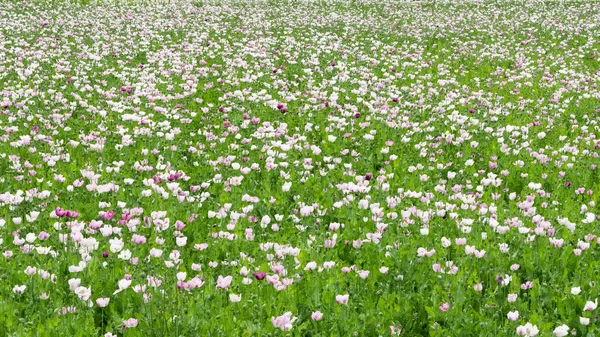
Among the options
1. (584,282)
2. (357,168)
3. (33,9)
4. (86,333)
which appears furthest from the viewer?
(33,9)

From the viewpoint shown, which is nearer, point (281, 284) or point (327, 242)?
point (281, 284)

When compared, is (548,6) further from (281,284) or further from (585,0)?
(281,284)

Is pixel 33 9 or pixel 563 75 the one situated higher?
pixel 563 75

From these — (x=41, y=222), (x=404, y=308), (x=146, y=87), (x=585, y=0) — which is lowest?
(x=585, y=0)

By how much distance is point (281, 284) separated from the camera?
4117 mm

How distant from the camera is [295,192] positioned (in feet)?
21.4

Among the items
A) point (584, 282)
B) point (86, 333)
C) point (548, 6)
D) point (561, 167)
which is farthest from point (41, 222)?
point (548, 6)

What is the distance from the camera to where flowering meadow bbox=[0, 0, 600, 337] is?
4129 millimetres

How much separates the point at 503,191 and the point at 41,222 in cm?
471

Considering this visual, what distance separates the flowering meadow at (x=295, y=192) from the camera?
4.13 metres

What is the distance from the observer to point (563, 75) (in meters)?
12.8

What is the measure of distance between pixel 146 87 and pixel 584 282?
7.48m

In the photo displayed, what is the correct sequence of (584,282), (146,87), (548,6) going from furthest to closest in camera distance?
1. (548,6)
2. (146,87)
3. (584,282)

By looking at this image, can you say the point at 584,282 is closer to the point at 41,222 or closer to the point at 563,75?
the point at 41,222
